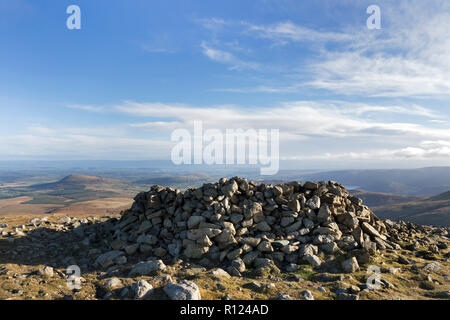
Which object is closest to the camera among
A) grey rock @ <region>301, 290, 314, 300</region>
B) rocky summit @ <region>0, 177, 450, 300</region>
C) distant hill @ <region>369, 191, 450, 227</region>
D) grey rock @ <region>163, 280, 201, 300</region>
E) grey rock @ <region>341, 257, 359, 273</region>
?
grey rock @ <region>163, 280, 201, 300</region>

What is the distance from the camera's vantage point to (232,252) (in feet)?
51.8

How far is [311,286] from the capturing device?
42.2ft

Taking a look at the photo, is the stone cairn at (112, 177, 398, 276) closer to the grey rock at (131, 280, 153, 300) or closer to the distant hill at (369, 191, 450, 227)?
the grey rock at (131, 280, 153, 300)

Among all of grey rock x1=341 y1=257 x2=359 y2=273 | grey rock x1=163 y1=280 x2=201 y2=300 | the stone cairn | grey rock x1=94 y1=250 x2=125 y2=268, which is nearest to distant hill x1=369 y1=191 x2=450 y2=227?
the stone cairn

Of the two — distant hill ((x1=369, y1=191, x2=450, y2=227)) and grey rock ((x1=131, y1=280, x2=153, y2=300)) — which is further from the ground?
grey rock ((x1=131, y1=280, x2=153, y2=300))

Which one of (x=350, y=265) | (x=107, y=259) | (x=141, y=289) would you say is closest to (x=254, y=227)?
(x=350, y=265)

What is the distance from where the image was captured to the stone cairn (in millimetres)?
15859

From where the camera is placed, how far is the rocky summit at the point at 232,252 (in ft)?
39.6

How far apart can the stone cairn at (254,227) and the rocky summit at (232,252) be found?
0.07 m

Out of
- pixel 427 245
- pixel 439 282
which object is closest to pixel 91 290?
pixel 439 282

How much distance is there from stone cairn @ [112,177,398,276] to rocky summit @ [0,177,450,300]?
7cm
